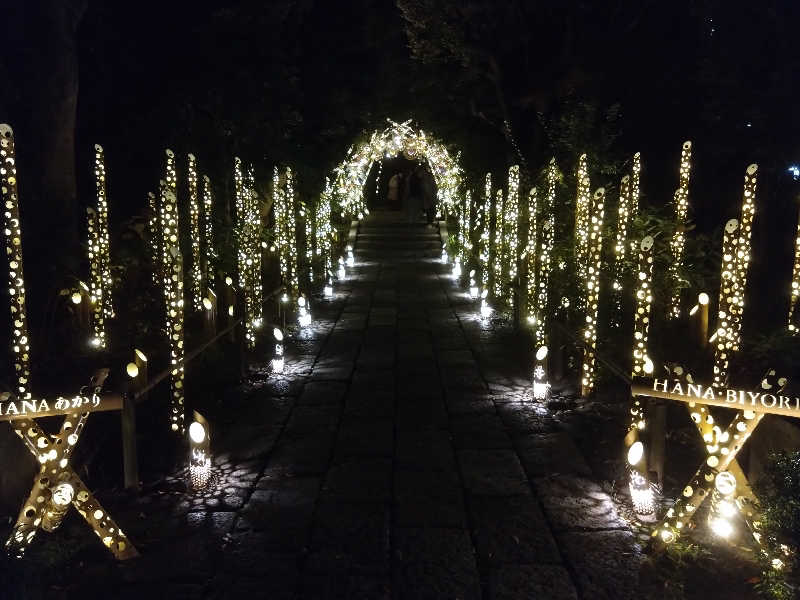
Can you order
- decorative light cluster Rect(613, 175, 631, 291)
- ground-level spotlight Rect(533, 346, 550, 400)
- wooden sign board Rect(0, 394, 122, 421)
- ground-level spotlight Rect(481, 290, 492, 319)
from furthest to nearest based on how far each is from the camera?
ground-level spotlight Rect(481, 290, 492, 319) < decorative light cluster Rect(613, 175, 631, 291) < ground-level spotlight Rect(533, 346, 550, 400) < wooden sign board Rect(0, 394, 122, 421)

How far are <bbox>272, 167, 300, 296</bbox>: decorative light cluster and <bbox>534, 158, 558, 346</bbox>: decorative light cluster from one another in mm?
4050

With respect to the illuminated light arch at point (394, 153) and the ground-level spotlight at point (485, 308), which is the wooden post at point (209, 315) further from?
the illuminated light arch at point (394, 153)

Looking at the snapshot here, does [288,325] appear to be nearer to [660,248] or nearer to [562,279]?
[562,279]

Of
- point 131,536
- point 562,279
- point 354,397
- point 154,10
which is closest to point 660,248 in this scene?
point 562,279

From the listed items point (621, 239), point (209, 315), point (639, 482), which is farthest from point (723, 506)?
point (209, 315)

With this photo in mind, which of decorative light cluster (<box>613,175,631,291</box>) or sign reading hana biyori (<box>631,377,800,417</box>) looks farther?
decorative light cluster (<box>613,175,631,291</box>)

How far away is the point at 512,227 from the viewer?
35.2 ft

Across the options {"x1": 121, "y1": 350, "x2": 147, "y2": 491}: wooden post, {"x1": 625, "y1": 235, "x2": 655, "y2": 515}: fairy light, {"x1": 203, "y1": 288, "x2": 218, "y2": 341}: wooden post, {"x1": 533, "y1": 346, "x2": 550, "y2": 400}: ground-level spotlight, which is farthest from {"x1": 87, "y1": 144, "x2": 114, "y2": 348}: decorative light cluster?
{"x1": 625, "y1": 235, "x2": 655, "y2": 515}: fairy light

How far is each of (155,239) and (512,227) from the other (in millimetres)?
4958

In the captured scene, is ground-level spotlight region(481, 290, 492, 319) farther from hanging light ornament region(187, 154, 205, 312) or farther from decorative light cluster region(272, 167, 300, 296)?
hanging light ornament region(187, 154, 205, 312)

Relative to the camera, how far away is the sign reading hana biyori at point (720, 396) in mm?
3494

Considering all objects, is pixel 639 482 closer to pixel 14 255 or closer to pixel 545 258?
pixel 545 258

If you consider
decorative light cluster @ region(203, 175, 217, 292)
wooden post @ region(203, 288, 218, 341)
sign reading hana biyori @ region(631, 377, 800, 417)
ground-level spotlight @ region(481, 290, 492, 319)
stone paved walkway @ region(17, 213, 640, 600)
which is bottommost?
stone paved walkway @ region(17, 213, 640, 600)

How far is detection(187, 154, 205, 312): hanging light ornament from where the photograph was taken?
7910 mm
